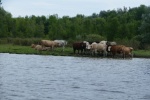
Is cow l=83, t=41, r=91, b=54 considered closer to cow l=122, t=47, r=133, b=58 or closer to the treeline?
cow l=122, t=47, r=133, b=58

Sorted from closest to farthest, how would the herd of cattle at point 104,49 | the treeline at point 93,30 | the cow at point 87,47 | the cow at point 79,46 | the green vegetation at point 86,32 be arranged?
the herd of cattle at point 104,49 < the cow at point 87,47 < the cow at point 79,46 < the green vegetation at point 86,32 < the treeline at point 93,30

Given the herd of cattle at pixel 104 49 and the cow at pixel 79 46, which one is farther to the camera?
the cow at pixel 79 46

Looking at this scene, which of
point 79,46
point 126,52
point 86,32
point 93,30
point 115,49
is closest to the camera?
point 126,52

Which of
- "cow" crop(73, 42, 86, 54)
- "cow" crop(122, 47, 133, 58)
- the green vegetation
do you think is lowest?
"cow" crop(122, 47, 133, 58)

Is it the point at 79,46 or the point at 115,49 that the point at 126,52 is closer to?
the point at 115,49

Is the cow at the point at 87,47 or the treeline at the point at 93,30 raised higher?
the treeline at the point at 93,30

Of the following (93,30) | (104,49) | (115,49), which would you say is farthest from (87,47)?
(93,30)

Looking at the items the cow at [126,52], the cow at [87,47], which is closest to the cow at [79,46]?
the cow at [87,47]

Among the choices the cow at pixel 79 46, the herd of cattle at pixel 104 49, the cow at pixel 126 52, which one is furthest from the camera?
the cow at pixel 79 46

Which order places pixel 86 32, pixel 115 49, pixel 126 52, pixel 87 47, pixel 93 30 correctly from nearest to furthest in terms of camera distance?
pixel 126 52
pixel 115 49
pixel 87 47
pixel 86 32
pixel 93 30

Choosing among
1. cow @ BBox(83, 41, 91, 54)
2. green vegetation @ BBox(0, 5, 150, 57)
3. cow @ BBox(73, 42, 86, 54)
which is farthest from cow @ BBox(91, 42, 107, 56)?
green vegetation @ BBox(0, 5, 150, 57)

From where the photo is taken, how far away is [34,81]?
74.2 feet

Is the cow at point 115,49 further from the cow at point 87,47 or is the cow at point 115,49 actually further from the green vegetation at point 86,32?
the green vegetation at point 86,32

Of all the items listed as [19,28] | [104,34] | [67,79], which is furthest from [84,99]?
[19,28]
